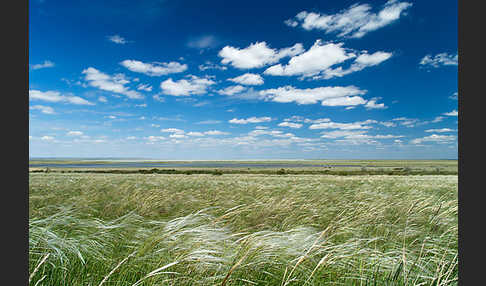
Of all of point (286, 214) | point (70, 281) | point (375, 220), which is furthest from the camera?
point (286, 214)

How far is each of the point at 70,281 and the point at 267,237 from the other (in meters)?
2.01

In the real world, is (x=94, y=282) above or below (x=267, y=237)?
below

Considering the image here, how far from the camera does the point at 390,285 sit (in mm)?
1916

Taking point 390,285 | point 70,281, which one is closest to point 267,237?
point 390,285

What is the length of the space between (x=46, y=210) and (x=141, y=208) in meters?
2.17
